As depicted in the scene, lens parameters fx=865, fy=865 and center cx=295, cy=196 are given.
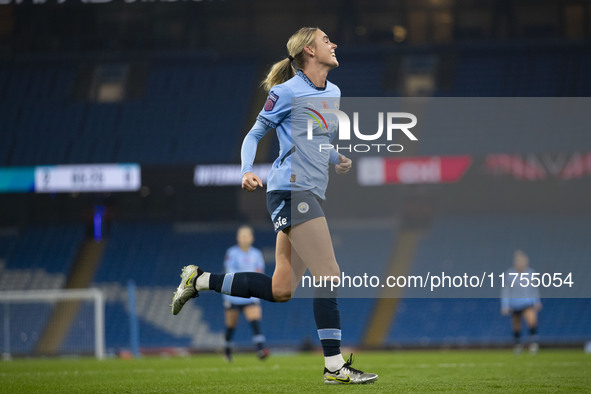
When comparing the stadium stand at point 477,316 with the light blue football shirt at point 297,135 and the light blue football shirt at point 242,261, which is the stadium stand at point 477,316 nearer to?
the light blue football shirt at point 242,261

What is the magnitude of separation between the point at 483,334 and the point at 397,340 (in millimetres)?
1895

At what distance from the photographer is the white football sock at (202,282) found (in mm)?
6047

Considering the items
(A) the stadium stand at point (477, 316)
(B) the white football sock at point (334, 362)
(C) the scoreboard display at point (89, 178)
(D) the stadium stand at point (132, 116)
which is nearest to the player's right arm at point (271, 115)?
(B) the white football sock at point (334, 362)

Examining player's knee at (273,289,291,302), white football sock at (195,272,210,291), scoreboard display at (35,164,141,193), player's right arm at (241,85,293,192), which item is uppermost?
scoreboard display at (35,164,141,193)

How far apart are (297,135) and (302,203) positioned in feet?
1.62

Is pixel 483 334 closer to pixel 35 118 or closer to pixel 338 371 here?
pixel 35 118

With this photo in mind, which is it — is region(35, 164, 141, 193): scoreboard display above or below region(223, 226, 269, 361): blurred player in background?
above

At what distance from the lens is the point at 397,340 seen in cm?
1939

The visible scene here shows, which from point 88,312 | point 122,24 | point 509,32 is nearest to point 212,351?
point 88,312

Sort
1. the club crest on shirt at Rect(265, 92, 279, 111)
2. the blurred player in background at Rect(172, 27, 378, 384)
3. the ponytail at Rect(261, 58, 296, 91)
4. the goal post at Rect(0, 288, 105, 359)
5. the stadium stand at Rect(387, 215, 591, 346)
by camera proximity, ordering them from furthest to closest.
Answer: the stadium stand at Rect(387, 215, 591, 346) < the goal post at Rect(0, 288, 105, 359) < the ponytail at Rect(261, 58, 296, 91) < the club crest on shirt at Rect(265, 92, 279, 111) < the blurred player in background at Rect(172, 27, 378, 384)

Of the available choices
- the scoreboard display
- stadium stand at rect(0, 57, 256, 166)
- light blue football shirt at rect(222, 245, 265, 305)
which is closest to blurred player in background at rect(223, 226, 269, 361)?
light blue football shirt at rect(222, 245, 265, 305)

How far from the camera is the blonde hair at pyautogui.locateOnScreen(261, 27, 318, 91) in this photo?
19.1 ft

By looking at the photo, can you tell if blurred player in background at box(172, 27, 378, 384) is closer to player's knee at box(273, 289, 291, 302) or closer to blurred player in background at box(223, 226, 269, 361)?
player's knee at box(273, 289, 291, 302)

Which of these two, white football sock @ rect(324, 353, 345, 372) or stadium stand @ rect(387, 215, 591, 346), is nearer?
white football sock @ rect(324, 353, 345, 372)
